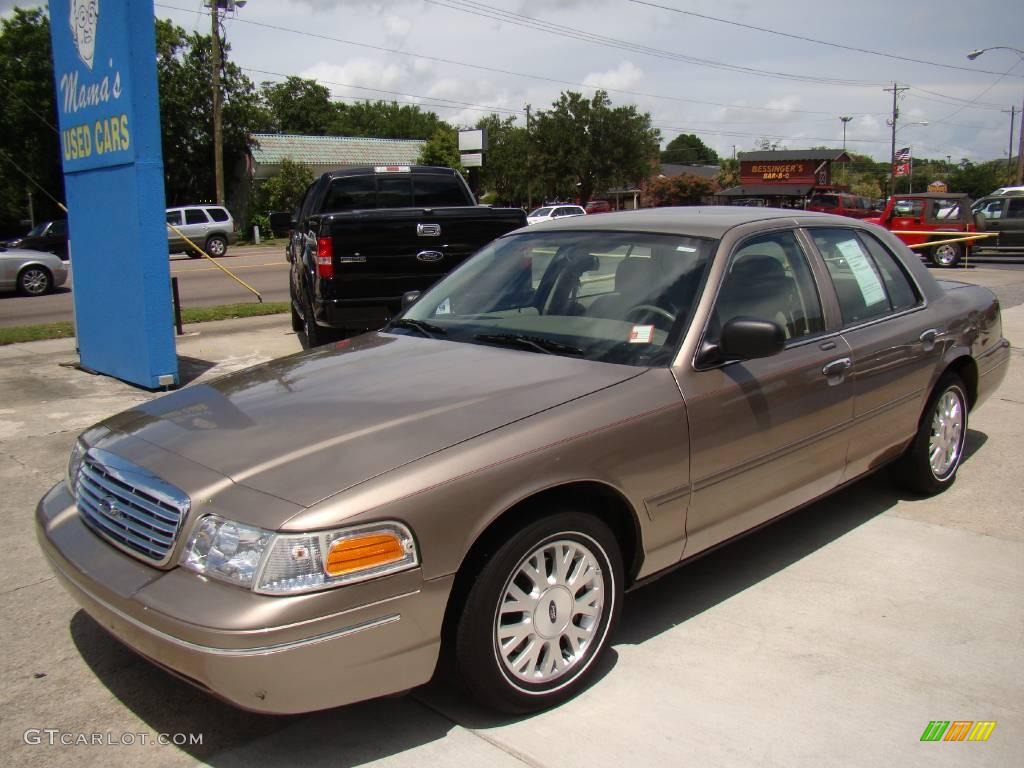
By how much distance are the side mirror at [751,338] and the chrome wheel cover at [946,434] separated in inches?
81.1

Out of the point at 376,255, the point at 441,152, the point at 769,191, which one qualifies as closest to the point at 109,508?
the point at 376,255

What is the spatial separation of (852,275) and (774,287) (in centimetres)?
77

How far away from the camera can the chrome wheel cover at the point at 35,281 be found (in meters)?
18.6

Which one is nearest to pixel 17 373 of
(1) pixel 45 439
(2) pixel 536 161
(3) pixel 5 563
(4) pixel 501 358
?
(1) pixel 45 439

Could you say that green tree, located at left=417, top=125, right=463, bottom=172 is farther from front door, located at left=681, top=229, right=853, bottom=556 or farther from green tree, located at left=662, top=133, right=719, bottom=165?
green tree, located at left=662, top=133, right=719, bottom=165

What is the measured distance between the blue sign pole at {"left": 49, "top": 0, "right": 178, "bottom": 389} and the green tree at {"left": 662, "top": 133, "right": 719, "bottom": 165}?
13338 cm

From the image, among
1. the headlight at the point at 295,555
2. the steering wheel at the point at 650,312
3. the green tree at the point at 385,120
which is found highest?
the green tree at the point at 385,120

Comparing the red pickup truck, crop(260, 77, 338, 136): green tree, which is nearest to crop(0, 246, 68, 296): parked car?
the red pickup truck

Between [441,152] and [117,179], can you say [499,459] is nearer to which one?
[117,179]

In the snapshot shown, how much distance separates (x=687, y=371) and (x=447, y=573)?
4.36 ft

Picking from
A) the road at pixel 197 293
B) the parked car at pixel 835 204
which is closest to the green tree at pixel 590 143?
the parked car at pixel 835 204

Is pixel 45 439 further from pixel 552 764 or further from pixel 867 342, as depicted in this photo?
pixel 867 342

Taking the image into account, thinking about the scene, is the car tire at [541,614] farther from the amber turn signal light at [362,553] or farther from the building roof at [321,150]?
the building roof at [321,150]

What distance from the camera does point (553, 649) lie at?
308 centimetres
